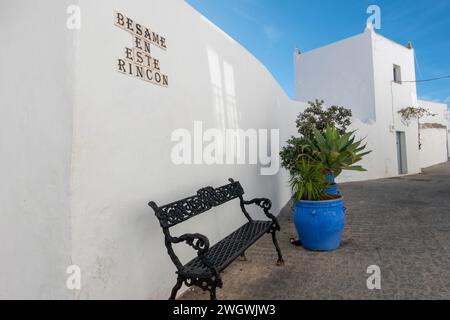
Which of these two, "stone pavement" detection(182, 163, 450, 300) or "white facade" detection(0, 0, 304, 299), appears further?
"stone pavement" detection(182, 163, 450, 300)

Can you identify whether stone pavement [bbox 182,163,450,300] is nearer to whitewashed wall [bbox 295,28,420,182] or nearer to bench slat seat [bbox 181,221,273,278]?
bench slat seat [bbox 181,221,273,278]

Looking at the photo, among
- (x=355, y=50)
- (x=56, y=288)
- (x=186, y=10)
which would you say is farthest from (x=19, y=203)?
(x=355, y=50)

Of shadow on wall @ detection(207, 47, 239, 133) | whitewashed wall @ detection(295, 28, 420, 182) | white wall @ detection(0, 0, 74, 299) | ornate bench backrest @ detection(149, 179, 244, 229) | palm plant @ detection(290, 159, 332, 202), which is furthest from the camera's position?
whitewashed wall @ detection(295, 28, 420, 182)

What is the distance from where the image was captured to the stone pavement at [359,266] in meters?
2.62

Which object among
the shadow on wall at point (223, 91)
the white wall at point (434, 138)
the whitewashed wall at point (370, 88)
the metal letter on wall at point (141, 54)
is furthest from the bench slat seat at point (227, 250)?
the white wall at point (434, 138)

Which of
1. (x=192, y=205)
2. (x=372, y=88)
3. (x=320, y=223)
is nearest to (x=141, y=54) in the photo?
(x=192, y=205)

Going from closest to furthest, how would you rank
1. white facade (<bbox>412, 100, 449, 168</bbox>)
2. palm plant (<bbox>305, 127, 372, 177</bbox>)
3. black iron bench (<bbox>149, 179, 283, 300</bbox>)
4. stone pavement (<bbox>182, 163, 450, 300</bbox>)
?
black iron bench (<bbox>149, 179, 283, 300</bbox>)
stone pavement (<bbox>182, 163, 450, 300</bbox>)
palm plant (<bbox>305, 127, 372, 177</bbox>)
white facade (<bbox>412, 100, 449, 168</bbox>)

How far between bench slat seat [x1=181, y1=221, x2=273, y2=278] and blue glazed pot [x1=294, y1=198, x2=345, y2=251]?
0.58 meters

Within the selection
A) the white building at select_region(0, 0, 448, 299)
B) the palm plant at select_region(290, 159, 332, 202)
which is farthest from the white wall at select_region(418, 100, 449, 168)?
the white building at select_region(0, 0, 448, 299)

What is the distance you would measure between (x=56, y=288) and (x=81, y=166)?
74 cm

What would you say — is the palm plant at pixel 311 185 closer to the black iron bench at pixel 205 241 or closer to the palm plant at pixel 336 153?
the palm plant at pixel 336 153

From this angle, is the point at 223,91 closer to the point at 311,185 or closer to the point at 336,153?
the point at 311,185

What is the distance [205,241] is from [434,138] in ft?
68.0

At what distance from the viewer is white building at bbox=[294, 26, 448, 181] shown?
11.9 meters
